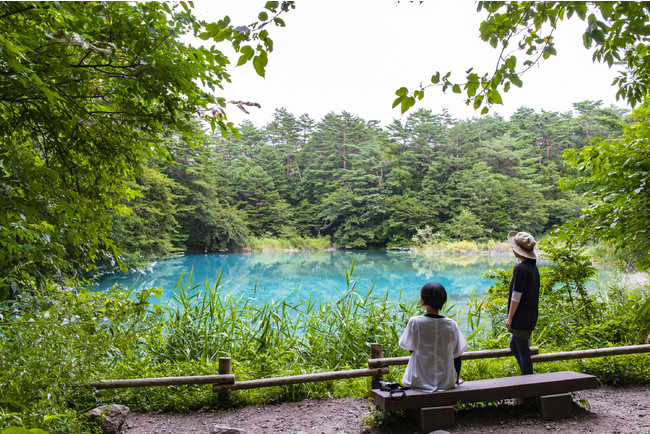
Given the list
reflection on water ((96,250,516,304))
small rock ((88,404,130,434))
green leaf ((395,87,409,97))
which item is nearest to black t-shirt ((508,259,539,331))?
green leaf ((395,87,409,97))

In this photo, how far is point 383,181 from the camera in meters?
25.3

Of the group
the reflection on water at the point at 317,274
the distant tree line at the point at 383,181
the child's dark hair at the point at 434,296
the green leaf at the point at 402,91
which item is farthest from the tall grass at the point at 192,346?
the distant tree line at the point at 383,181

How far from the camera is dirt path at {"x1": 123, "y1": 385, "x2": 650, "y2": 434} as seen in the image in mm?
2387

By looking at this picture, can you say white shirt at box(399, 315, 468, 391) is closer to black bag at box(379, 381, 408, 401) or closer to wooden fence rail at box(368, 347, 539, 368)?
black bag at box(379, 381, 408, 401)

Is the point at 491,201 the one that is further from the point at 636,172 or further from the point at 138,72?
the point at 138,72

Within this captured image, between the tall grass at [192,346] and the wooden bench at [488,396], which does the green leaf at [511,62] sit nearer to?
the tall grass at [192,346]

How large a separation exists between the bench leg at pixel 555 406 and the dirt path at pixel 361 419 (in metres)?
0.04

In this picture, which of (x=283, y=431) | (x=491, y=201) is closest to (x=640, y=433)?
(x=283, y=431)

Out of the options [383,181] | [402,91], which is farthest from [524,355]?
[383,181]

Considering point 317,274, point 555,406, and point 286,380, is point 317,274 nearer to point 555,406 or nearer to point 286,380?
point 286,380

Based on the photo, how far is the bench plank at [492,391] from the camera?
2242 mm

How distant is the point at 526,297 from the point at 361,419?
52.8 inches

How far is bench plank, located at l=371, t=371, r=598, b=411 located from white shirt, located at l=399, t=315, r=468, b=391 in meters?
0.06

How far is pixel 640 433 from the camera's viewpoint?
2.26m
